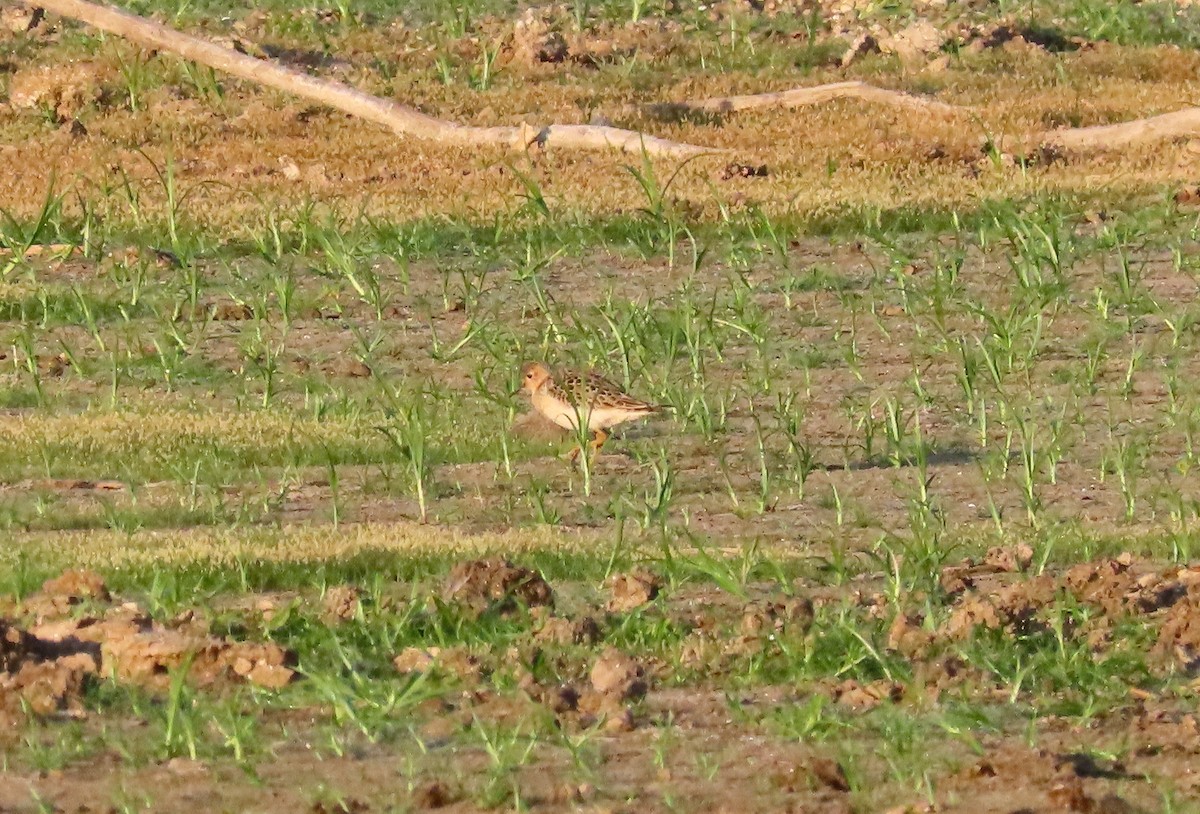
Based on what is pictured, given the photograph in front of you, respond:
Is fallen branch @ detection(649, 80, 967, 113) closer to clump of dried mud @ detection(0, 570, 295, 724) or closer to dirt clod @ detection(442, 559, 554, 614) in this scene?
dirt clod @ detection(442, 559, 554, 614)

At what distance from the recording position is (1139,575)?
630cm

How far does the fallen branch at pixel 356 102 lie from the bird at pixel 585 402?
4.54 metres

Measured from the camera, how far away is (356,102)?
1283 cm

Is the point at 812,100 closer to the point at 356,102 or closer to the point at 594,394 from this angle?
the point at 356,102

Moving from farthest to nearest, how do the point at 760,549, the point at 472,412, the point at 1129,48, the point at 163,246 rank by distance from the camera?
the point at 1129,48 → the point at 163,246 → the point at 472,412 → the point at 760,549

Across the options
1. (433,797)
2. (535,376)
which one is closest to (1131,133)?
(535,376)

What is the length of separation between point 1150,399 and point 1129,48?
7.26 metres

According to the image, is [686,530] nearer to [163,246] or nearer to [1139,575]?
[1139,575]

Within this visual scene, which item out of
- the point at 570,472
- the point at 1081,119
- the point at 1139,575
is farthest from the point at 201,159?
the point at 1139,575

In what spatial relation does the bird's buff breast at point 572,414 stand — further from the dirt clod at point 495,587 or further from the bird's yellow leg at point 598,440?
the dirt clod at point 495,587

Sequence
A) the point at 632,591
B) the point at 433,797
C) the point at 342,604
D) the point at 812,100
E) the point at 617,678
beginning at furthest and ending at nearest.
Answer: the point at 812,100, the point at 632,591, the point at 342,604, the point at 617,678, the point at 433,797

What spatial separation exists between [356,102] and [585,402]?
5653 millimetres

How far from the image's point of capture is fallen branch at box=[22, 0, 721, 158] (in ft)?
41.2

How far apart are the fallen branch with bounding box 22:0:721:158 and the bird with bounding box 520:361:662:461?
14.9 feet
